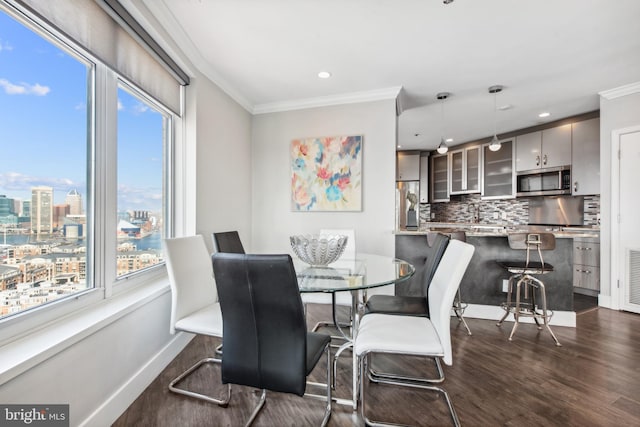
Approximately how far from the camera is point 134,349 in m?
1.71

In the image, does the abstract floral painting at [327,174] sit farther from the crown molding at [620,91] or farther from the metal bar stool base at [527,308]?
the crown molding at [620,91]

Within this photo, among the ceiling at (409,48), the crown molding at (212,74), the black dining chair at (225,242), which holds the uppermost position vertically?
the ceiling at (409,48)

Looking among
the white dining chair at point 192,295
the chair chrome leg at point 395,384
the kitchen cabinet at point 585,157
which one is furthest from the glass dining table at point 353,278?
the kitchen cabinet at point 585,157

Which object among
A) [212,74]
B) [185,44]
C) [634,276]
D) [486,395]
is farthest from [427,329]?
[634,276]

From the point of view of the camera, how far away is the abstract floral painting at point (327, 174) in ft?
11.0

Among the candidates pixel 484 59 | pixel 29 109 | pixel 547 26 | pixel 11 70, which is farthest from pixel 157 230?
pixel 547 26

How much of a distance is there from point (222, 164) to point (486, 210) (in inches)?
199

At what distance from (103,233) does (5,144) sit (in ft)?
2.08

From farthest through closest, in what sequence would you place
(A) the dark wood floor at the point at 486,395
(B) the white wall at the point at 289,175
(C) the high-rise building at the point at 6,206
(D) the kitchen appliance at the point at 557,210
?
1. (D) the kitchen appliance at the point at 557,210
2. (B) the white wall at the point at 289,175
3. (A) the dark wood floor at the point at 486,395
4. (C) the high-rise building at the point at 6,206

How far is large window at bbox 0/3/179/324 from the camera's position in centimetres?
122

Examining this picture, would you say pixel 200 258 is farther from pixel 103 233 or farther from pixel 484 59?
pixel 484 59

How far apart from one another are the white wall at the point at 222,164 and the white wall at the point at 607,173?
4305mm

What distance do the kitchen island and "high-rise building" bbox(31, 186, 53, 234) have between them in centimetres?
280

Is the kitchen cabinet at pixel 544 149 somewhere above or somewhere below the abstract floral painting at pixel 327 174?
above
